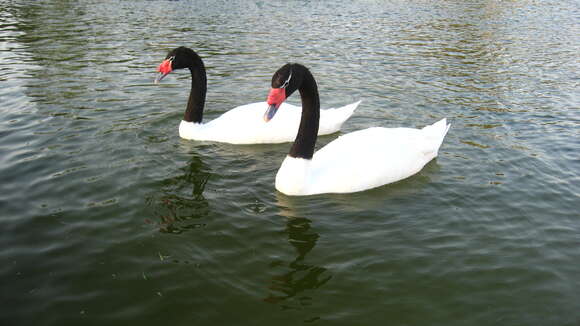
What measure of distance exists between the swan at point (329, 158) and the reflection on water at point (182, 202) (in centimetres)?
133

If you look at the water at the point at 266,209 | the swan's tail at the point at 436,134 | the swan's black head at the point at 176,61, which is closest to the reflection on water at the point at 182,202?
the water at the point at 266,209

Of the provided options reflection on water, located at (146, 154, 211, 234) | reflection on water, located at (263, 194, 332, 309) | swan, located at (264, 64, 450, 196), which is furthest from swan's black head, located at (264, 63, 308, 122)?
reflection on water, located at (146, 154, 211, 234)

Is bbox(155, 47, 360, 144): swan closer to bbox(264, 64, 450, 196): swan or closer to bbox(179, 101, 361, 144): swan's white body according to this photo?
bbox(179, 101, 361, 144): swan's white body

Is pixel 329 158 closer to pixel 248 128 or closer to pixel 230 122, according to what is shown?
pixel 248 128

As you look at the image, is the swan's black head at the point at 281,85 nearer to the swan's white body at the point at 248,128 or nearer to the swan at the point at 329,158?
the swan at the point at 329,158

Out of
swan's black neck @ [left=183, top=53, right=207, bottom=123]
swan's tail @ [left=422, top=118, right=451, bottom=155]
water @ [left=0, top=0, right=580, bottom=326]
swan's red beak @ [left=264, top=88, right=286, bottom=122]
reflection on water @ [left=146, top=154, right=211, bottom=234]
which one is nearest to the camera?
water @ [left=0, top=0, right=580, bottom=326]

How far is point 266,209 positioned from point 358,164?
5.50 feet

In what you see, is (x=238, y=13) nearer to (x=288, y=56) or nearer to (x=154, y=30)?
(x=154, y=30)

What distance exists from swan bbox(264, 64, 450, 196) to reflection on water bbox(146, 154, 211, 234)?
1329 millimetres

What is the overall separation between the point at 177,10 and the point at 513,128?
22.4 m

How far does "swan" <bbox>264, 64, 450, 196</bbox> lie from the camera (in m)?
7.66

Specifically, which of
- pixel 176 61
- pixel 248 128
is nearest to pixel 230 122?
pixel 248 128

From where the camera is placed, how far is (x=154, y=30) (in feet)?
72.5

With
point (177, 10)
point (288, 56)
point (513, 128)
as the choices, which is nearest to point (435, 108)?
point (513, 128)
